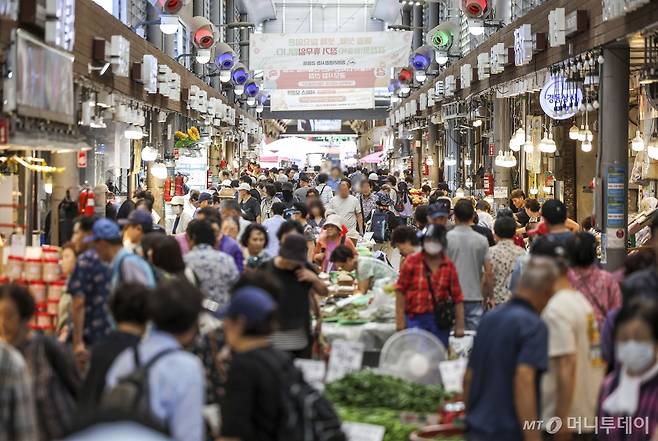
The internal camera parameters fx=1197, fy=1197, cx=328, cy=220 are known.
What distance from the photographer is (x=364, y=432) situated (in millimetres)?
7383

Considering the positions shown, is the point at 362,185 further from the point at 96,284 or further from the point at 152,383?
the point at 152,383

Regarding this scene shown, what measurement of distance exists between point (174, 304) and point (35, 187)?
37.4 feet

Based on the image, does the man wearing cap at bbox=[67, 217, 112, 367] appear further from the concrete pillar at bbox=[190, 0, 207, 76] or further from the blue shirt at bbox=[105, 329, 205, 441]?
the concrete pillar at bbox=[190, 0, 207, 76]

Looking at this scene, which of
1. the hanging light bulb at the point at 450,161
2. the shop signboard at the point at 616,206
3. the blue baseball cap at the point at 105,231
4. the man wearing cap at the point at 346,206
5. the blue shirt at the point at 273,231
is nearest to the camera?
the blue baseball cap at the point at 105,231

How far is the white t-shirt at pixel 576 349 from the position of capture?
713 centimetres

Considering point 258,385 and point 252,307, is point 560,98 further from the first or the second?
point 258,385

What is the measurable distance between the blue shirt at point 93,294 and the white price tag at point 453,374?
2.48 m

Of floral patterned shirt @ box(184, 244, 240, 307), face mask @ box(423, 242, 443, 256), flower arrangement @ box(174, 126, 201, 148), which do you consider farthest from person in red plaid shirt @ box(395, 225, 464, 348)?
flower arrangement @ box(174, 126, 201, 148)

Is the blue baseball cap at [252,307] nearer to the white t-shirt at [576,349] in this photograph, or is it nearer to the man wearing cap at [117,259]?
the white t-shirt at [576,349]

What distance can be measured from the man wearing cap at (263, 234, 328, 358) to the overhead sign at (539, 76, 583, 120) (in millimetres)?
8290

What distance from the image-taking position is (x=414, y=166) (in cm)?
4506

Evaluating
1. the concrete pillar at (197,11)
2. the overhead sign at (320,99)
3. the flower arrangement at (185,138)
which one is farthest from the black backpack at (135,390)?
the concrete pillar at (197,11)

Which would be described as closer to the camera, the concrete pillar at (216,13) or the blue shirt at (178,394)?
the blue shirt at (178,394)

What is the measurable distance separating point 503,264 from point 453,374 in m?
3.87
